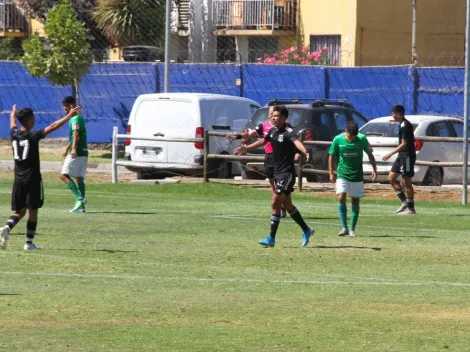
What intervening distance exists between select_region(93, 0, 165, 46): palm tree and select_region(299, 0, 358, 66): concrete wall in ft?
18.4

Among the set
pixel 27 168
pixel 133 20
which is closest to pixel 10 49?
pixel 133 20

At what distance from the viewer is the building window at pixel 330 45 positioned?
46.5 meters

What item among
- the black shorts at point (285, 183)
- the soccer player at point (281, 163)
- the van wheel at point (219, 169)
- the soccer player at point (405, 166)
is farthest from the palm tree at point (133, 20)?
the black shorts at point (285, 183)

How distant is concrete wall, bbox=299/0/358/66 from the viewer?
45656 mm

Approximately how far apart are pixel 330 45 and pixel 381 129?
1902cm

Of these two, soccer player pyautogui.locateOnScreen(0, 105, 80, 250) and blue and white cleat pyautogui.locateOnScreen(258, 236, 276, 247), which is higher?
soccer player pyautogui.locateOnScreen(0, 105, 80, 250)

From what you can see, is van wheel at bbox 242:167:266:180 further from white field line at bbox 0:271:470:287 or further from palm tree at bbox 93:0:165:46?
palm tree at bbox 93:0:165:46

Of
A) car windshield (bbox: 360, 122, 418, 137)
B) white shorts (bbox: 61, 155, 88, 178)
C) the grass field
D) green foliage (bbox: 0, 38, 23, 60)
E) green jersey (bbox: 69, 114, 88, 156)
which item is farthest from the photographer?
green foliage (bbox: 0, 38, 23, 60)

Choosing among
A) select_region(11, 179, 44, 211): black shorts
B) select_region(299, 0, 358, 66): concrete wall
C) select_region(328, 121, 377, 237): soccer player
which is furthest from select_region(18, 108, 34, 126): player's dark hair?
select_region(299, 0, 358, 66): concrete wall

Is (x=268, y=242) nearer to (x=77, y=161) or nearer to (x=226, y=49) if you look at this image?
(x=77, y=161)

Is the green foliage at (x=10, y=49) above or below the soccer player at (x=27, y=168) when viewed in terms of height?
below

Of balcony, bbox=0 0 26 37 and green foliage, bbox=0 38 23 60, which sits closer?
green foliage, bbox=0 38 23 60

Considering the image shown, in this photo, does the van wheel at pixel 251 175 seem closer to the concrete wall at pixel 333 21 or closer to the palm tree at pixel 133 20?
the concrete wall at pixel 333 21

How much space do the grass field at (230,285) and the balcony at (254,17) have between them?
89.6 feet
